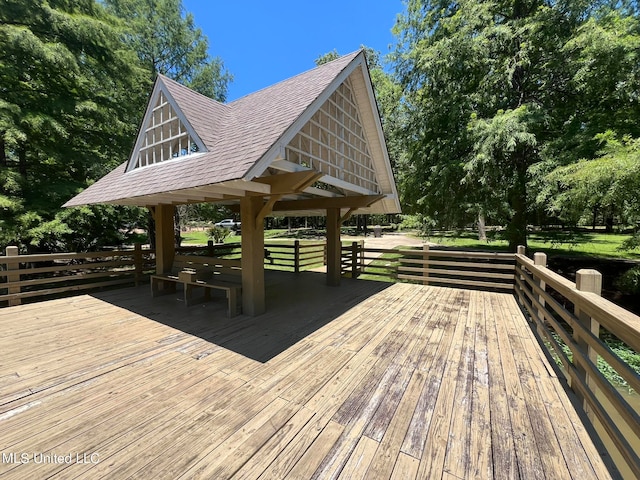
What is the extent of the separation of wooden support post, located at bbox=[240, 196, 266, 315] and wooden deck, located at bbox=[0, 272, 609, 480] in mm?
365

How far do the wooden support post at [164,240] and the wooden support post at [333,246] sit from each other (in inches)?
156

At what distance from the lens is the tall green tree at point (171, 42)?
458 inches

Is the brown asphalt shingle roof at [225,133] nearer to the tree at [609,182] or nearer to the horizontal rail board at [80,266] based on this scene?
the horizontal rail board at [80,266]

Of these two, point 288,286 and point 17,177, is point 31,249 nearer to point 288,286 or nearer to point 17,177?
point 17,177

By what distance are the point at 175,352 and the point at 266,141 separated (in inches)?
118

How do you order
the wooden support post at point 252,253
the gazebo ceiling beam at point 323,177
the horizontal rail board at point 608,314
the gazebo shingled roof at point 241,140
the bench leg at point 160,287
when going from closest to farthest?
the horizontal rail board at point 608,314
the gazebo shingled roof at point 241,140
the gazebo ceiling beam at point 323,177
the wooden support post at point 252,253
the bench leg at point 160,287

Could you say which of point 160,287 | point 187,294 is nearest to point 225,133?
point 187,294

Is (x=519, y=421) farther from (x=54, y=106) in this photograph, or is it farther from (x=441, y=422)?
(x=54, y=106)

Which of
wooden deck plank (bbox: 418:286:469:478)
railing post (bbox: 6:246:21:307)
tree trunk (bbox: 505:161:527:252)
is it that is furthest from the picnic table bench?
tree trunk (bbox: 505:161:527:252)

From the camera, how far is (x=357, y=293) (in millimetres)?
6660

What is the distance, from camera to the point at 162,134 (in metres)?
5.95

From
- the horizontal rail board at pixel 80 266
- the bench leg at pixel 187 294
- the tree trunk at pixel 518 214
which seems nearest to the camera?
the bench leg at pixel 187 294

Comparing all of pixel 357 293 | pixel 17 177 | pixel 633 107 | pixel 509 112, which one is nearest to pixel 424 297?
pixel 357 293

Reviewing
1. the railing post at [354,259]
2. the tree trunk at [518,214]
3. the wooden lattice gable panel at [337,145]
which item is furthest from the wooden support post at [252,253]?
the tree trunk at [518,214]
